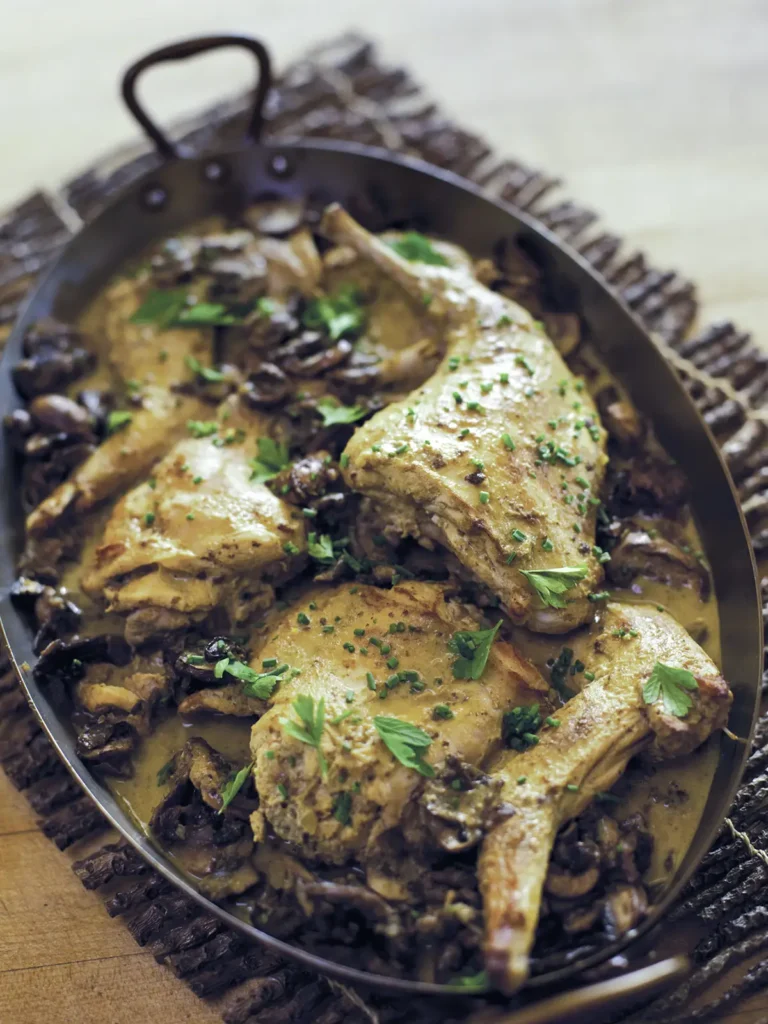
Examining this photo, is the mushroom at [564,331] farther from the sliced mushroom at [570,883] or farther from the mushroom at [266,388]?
the sliced mushroom at [570,883]

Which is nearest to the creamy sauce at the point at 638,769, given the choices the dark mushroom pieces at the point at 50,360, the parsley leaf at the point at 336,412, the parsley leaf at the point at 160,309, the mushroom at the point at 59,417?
the mushroom at the point at 59,417

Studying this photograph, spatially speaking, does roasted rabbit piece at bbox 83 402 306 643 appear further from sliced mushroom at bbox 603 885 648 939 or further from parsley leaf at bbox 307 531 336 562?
sliced mushroom at bbox 603 885 648 939

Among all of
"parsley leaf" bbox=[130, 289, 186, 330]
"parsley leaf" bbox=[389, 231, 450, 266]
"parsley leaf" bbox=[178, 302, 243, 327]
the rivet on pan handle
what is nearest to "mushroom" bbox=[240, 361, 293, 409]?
"parsley leaf" bbox=[178, 302, 243, 327]

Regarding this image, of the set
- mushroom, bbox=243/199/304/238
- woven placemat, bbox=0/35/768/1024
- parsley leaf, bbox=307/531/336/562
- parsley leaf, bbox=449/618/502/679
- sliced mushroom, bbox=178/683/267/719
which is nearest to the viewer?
woven placemat, bbox=0/35/768/1024

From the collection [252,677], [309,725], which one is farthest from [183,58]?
[309,725]

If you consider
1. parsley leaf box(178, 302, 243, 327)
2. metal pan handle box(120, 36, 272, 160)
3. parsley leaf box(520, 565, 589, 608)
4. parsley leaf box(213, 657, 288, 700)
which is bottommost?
parsley leaf box(213, 657, 288, 700)

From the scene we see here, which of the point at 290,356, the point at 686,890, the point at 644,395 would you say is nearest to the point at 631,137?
the point at 644,395
